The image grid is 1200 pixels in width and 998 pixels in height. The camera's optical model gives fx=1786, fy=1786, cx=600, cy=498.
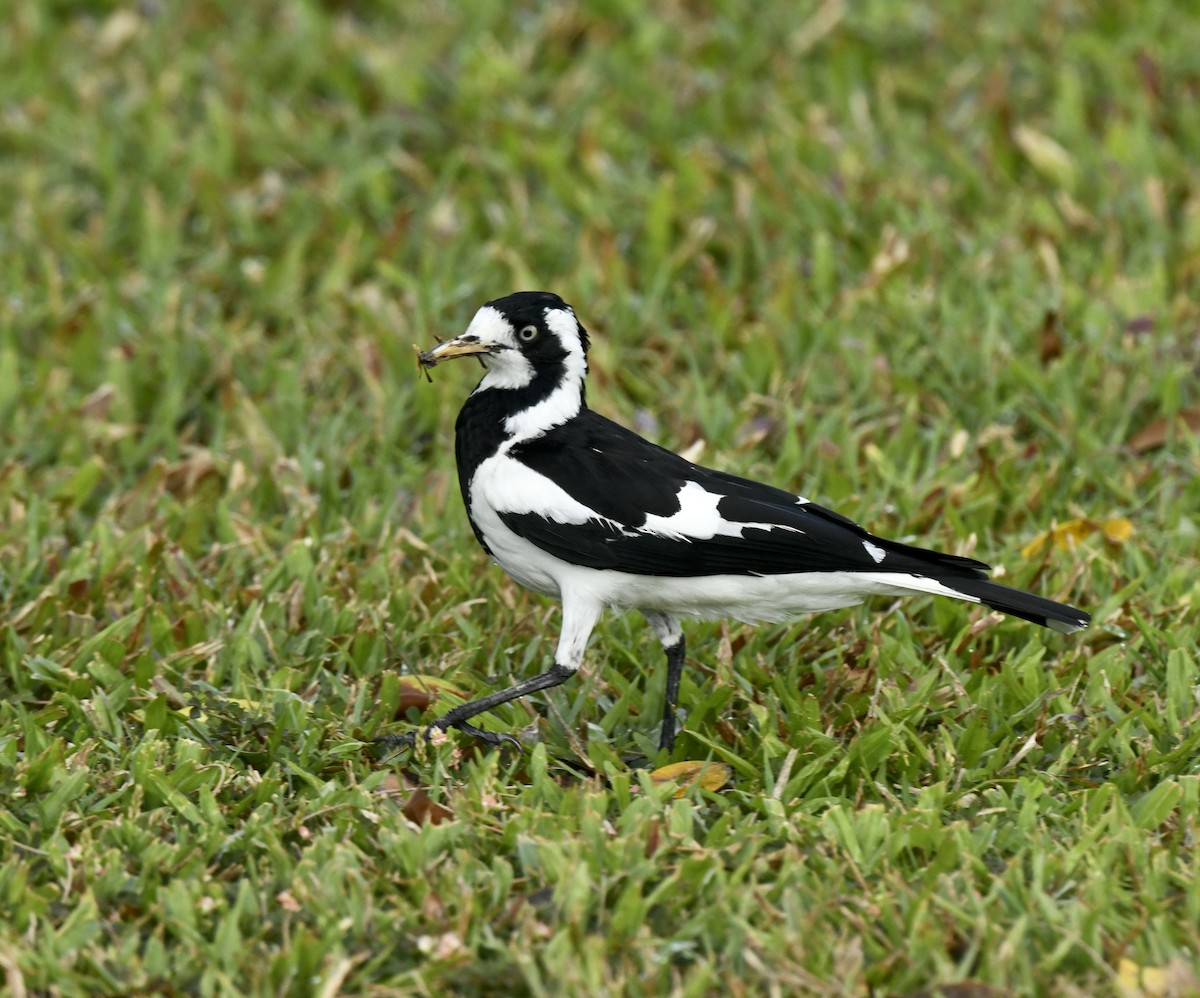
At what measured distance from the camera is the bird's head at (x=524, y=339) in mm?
Answer: 4395

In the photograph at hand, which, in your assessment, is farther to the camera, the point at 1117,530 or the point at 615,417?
the point at 615,417

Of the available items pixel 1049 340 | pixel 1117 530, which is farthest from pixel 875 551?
pixel 1049 340

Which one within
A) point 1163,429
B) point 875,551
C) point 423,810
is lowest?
point 423,810

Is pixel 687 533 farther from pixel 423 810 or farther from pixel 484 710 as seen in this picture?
Answer: pixel 423 810

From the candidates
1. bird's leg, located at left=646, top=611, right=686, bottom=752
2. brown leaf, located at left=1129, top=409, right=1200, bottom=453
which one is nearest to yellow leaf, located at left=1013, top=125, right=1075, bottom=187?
brown leaf, located at left=1129, top=409, right=1200, bottom=453

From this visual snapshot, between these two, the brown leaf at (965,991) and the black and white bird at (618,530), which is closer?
the brown leaf at (965,991)

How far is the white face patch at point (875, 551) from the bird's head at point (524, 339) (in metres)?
0.85

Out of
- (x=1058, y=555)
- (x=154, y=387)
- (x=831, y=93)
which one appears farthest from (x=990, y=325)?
(x=154, y=387)

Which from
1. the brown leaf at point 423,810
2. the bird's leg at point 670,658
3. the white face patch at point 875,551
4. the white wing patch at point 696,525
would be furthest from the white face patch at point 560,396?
the brown leaf at point 423,810

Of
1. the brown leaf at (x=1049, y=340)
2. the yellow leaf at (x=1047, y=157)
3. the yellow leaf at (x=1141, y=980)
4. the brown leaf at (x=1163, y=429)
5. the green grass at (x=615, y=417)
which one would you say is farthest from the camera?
the yellow leaf at (x=1047, y=157)

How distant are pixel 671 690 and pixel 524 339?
3.09ft

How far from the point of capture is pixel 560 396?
445 cm

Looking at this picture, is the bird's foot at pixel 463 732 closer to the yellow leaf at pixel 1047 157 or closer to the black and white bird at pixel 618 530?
the black and white bird at pixel 618 530

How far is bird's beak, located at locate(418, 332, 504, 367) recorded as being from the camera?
4.31 m
